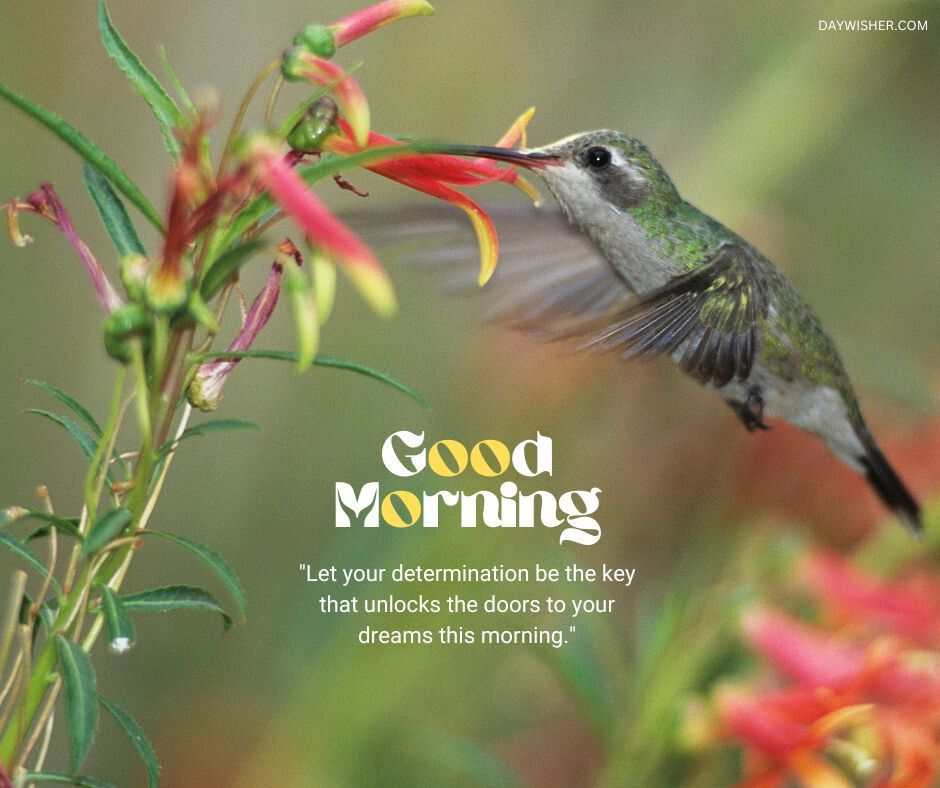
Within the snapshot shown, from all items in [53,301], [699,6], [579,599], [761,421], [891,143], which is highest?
[699,6]

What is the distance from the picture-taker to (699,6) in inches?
101

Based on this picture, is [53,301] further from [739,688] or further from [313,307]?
[313,307]

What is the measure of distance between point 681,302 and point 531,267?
0.28 meters

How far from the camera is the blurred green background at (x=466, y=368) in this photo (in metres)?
1.92

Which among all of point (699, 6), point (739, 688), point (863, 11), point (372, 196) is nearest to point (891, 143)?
point (863, 11)

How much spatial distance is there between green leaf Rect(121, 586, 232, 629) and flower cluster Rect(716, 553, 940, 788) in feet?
2.40

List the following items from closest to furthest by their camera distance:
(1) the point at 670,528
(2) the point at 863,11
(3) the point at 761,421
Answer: (3) the point at 761,421 → (1) the point at 670,528 → (2) the point at 863,11

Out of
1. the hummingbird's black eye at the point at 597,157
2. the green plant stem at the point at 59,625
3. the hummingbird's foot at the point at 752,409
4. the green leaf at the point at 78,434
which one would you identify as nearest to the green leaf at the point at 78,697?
the green plant stem at the point at 59,625

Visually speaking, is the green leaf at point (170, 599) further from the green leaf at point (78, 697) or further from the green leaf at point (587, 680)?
the green leaf at point (587, 680)

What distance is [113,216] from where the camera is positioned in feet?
2.95

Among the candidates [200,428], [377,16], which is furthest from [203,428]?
[377,16]

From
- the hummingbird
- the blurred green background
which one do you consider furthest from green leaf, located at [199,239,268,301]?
the blurred green background

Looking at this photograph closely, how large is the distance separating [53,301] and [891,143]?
165 cm

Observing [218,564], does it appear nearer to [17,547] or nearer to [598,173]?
[17,547]
